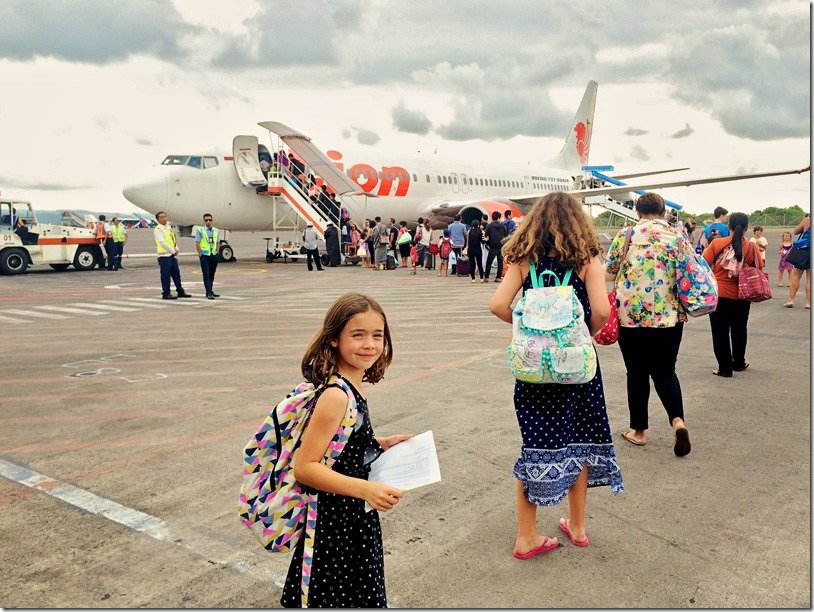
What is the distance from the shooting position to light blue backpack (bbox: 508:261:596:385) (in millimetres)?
2920

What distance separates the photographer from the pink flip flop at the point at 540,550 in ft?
10.2

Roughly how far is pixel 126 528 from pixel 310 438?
196 centimetres

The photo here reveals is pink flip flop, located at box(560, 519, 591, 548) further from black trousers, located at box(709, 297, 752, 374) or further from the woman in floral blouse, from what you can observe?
black trousers, located at box(709, 297, 752, 374)

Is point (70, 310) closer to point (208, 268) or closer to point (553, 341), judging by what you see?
point (208, 268)

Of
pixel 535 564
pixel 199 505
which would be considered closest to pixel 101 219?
pixel 199 505

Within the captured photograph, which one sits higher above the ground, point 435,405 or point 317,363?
point 317,363

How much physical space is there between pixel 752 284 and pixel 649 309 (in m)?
2.70

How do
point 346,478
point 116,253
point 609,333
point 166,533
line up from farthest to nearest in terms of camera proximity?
point 116,253
point 609,333
point 166,533
point 346,478

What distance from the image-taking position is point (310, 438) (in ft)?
6.50

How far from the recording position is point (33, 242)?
18.8 metres

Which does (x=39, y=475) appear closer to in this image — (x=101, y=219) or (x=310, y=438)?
(x=310, y=438)

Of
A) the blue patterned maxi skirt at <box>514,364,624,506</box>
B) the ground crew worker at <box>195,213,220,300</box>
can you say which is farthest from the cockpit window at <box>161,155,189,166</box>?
the blue patterned maxi skirt at <box>514,364,624,506</box>

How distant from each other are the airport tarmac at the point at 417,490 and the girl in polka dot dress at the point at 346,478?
714 millimetres

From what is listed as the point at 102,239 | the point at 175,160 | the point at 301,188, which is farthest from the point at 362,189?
the point at 102,239
